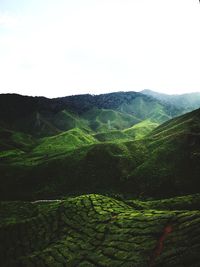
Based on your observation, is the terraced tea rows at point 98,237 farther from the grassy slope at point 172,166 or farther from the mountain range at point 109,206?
the grassy slope at point 172,166

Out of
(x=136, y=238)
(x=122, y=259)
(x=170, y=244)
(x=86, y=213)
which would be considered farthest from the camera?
(x=86, y=213)

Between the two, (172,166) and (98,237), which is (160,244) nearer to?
(98,237)

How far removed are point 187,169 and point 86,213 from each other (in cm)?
4364

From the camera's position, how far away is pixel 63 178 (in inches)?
3602

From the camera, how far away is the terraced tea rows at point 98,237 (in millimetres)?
24344

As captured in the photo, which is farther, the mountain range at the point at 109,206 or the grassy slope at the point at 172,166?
the grassy slope at the point at 172,166

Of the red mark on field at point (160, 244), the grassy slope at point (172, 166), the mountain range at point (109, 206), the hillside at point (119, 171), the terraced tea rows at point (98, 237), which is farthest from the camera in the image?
the hillside at point (119, 171)

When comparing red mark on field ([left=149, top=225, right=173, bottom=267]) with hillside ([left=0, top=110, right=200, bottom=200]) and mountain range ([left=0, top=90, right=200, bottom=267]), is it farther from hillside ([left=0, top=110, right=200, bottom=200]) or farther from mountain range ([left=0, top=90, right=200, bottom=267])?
hillside ([left=0, top=110, right=200, bottom=200])

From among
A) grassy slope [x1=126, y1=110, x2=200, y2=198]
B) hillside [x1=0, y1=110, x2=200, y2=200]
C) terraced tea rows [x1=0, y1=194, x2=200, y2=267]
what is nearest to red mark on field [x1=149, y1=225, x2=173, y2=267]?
terraced tea rows [x1=0, y1=194, x2=200, y2=267]

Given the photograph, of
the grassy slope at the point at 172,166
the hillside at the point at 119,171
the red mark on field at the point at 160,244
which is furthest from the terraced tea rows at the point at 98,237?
the hillside at the point at 119,171

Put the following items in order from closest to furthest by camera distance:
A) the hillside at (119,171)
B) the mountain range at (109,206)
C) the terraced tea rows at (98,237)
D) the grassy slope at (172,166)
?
the terraced tea rows at (98,237) < the mountain range at (109,206) < the grassy slope at (172,166) < the hillside at (119,171)

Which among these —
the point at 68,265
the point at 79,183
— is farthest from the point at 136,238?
the point at 79,183

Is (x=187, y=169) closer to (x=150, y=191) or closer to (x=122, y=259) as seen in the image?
(x=150, y=191)

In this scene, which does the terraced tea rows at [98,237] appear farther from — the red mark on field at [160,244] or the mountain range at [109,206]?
the mountain range at [109,206]
